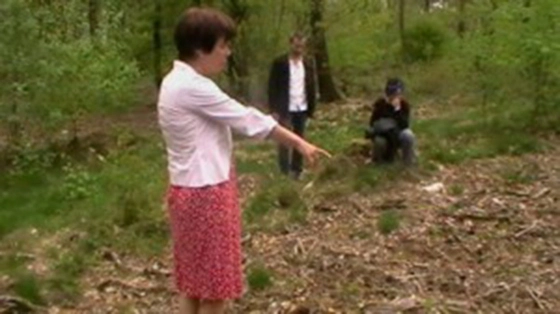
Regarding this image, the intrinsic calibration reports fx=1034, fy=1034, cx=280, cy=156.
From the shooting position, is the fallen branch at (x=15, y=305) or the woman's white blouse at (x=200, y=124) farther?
the fallen branch at (x=15, y=305)

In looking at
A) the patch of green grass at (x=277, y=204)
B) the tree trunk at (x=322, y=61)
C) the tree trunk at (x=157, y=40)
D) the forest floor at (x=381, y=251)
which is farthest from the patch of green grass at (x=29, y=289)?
the tree trunk at (x=322, y=61)

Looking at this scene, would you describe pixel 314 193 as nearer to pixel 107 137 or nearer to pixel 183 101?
pixel 183 101

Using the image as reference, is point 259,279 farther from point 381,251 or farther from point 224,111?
point 224,111

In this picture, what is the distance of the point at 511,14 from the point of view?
12844 millimetres

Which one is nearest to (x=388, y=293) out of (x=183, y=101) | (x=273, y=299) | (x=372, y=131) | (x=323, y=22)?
(x=273, y=299)

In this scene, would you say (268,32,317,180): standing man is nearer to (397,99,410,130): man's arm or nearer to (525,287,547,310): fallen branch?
(397,99,410,130): man's arm

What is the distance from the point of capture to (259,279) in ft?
21.6

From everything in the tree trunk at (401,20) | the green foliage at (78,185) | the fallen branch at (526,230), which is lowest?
the green foliage at (78,185)

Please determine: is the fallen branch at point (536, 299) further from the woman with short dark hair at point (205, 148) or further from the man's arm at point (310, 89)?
the man's arm at point (310, 89)

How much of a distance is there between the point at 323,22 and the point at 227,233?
15816 mm

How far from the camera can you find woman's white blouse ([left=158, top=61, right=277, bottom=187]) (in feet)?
13.6

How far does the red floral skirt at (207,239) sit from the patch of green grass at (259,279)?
2.11 m

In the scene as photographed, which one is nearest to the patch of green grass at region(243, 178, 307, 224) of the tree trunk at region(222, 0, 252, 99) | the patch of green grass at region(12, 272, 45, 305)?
the patch of green grass at region(12, 272, 45, 305)

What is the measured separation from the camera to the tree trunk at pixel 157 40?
778 inches
